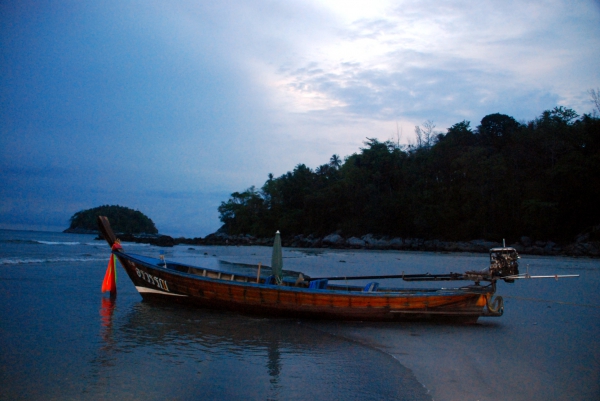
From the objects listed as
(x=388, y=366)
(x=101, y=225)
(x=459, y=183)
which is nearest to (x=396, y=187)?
(x=459, y=183)

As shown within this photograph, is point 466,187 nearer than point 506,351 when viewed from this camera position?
No

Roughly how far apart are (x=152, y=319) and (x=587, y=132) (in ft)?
146

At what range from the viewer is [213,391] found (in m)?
5.74

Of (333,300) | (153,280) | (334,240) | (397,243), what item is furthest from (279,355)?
(334,240)

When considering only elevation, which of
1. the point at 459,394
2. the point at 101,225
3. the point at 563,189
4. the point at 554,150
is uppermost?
the point at 554,150

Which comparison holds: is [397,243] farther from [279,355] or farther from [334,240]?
[279,355]

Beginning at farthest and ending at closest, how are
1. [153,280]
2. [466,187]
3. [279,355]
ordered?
[466,187], [153,280], [279,355]

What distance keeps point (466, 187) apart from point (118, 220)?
75819mm

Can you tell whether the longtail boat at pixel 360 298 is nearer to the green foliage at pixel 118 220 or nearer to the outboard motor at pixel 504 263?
the outboard motor at pixel 504 263

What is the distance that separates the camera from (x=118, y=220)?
318 feet

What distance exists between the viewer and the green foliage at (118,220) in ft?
315

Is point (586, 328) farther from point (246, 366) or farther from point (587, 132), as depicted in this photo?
point (587, 132)

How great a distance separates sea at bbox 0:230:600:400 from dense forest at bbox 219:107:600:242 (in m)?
33.6

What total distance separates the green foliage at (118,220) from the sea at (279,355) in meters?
89.5
